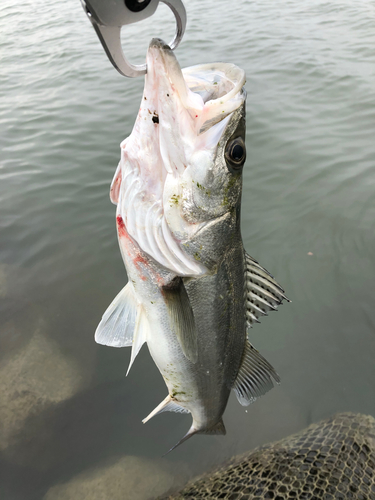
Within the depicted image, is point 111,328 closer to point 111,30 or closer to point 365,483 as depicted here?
point 111,30

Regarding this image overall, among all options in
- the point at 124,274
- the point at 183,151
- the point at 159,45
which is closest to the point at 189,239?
the point at 183,151

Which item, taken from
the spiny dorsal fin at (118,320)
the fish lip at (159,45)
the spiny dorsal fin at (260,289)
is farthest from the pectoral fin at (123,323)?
the fish lip at (159,45)

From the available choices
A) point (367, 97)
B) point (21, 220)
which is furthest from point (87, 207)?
point (367, 97)

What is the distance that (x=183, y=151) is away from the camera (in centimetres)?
142

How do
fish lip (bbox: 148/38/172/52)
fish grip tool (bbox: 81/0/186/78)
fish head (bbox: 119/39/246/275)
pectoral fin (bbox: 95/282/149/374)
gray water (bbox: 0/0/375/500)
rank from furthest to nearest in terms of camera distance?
gray water (bbox: 0/0/375/500) < pectoral fin (bbox: 95/282/149/374) < fish head (bbox: 119/39/246/275) < fish lip (bbox: 148/38/172/52) < fish grip tool (bbox: 81/0/186/78)

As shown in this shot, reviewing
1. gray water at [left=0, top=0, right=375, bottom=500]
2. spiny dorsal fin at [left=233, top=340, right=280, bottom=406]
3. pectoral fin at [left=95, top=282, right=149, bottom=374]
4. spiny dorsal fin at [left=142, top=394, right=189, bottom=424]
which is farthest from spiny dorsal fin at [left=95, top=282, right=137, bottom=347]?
gray water at [left=0, top=0, right=375, bottom=500]

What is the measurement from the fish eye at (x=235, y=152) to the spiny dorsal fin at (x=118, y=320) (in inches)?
33.0

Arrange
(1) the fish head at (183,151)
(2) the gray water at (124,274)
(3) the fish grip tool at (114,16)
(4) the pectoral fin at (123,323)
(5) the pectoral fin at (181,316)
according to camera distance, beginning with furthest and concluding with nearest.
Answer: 1. (2) the gray water at (124,274)
2. (4) the pectoral fin at (123,323)
3. (5) the pectoral fin at (181,316)
4. (1) the fish head at (183,151)
5. (3) the fish grip tool at (114,16)

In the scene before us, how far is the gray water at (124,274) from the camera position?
314 cm

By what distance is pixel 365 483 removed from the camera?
240 centimetres

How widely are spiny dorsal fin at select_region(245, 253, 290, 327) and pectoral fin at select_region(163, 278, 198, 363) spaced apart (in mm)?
378

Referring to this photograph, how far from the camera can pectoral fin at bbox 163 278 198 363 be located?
1.70 metres

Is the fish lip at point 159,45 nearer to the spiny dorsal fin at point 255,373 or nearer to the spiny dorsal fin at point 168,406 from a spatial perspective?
the spiny dorsal fin at point 255,373

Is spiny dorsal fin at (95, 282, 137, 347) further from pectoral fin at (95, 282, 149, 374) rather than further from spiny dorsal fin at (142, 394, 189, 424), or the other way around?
spiny dorsal fin at (142, 394, 189, 424)
